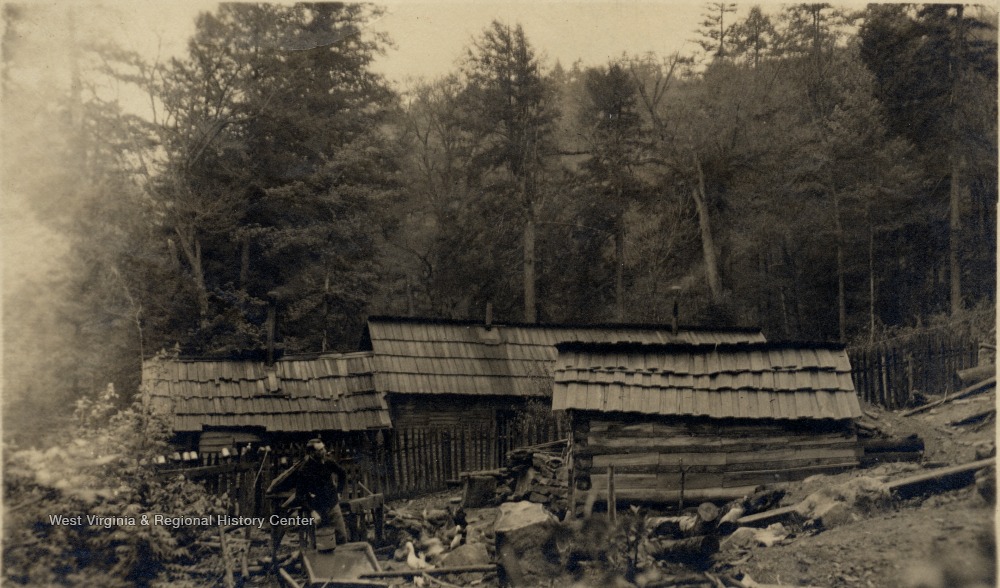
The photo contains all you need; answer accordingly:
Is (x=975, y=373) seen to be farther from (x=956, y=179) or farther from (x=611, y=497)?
(x=611, y=497)

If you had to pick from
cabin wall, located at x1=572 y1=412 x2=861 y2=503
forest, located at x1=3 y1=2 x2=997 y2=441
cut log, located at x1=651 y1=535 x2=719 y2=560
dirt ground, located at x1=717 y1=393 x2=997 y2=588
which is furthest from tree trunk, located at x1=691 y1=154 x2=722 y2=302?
cut log, located at x1=651 y1=535 x2=719 y2=560

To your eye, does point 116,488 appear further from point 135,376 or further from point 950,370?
point 950,370

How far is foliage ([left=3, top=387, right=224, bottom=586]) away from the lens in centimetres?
980

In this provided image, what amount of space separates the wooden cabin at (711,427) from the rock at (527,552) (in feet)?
6.67

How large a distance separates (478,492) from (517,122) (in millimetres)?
16586

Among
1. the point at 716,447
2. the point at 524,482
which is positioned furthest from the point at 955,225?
the point at 524,482

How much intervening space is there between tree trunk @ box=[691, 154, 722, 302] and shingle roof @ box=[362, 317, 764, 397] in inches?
340

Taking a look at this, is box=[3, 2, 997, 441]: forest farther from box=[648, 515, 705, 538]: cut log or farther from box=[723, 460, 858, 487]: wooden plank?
box=[648, 515, 705, 538]: cut log

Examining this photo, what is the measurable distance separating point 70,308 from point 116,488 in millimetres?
3143

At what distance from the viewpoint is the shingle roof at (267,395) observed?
1426 cm

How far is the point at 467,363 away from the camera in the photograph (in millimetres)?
16844

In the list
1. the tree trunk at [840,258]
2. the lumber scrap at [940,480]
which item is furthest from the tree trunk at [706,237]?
the lumber scrap at [940,480]

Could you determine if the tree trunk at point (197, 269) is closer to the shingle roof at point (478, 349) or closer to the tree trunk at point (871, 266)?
the shingle roof at point (478, 349)

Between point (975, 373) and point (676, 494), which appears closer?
point (676, 494)
